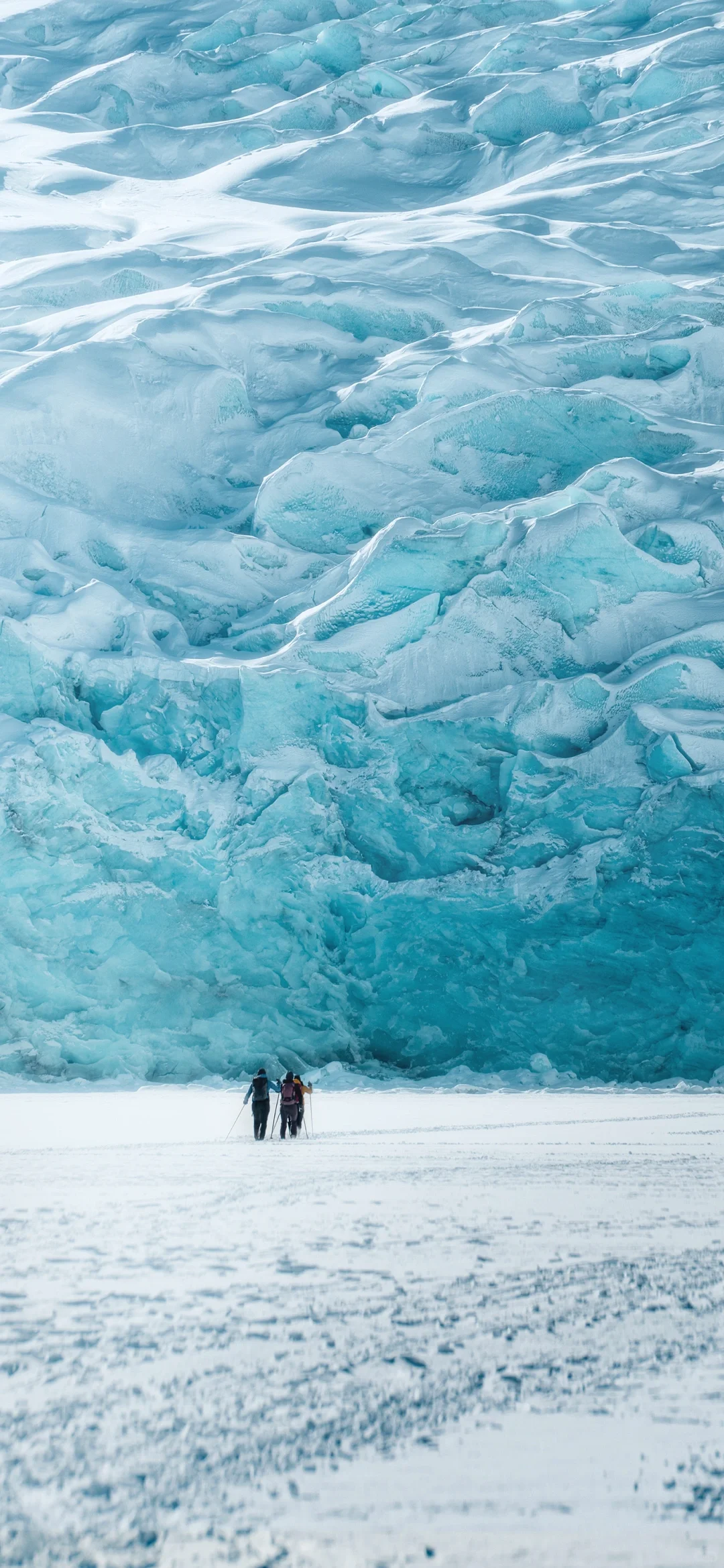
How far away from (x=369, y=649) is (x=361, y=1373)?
30.9 feet

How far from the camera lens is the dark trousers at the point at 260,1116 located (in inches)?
280

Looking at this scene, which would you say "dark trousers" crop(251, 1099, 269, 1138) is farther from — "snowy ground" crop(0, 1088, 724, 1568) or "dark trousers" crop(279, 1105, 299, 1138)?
"snowy ground" crop(0, 1088, 724, 1568)

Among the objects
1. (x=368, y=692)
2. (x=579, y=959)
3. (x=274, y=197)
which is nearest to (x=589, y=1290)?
(x=579, y=959)

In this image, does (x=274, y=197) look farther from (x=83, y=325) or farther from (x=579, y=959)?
(x=579, y=959)

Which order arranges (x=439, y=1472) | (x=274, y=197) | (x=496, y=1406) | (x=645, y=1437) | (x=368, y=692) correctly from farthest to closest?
(x=274, y=197), (x=368, y=692), (x=496, y=1406), (x=645, y=1437), (x=439, y=1472)

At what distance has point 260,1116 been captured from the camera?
7.15 m

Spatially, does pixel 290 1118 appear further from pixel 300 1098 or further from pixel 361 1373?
pixel 361 1373

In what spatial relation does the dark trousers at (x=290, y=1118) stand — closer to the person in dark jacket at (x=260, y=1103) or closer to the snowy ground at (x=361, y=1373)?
the person in dark jacket at (x=260, y=1103)

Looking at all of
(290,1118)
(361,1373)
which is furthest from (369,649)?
(361,1373)

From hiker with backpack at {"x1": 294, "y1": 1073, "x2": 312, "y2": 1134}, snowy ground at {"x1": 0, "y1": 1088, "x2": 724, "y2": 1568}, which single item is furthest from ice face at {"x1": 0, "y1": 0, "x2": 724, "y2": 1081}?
snowy ground at {"x1": 0, "y1": 1088, "x2": 724, "y2": 1568}

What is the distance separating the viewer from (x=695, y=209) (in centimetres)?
1778

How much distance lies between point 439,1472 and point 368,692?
965 cm

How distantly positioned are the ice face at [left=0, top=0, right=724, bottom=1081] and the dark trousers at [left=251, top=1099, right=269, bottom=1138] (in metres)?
3.18

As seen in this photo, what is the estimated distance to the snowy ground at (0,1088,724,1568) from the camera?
1.68 m
